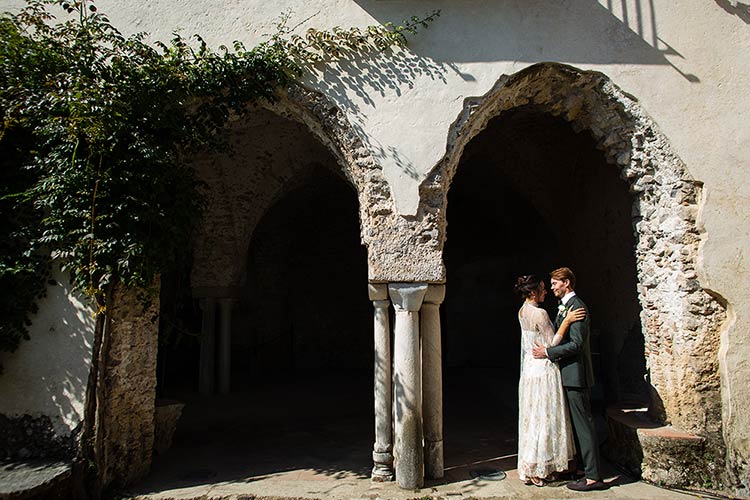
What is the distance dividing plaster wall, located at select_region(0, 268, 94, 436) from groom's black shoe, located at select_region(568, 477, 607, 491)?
3.69 m

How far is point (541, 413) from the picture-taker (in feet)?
13.6

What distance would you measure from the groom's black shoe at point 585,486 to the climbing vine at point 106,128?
3569 millimetres

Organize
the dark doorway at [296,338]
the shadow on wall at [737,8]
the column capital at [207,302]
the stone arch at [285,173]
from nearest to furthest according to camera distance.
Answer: the stone arch at [285,173] → the shadow on wall at [737,8] → the dark doorway at [296,338] → the column capital at [207,302]

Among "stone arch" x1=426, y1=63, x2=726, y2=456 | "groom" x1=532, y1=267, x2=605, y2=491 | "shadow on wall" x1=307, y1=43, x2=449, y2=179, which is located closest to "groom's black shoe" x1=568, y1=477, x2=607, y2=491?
"groom" x1=532, y1=267, x2=605, y2=491

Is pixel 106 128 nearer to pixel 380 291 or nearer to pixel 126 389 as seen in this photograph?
pixel 126 389

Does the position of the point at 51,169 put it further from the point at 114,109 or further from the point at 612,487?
the point at 612,487

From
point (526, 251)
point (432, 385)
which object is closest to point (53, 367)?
point (432, 385)

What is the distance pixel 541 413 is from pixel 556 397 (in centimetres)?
16

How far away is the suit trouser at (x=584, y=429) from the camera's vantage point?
412 cm

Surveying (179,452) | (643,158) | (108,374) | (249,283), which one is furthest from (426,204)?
(249,283)

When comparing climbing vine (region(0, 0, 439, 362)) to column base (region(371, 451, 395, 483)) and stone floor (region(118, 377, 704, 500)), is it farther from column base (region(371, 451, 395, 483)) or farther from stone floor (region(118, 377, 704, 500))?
column base (region(371, 451, 395, 483))

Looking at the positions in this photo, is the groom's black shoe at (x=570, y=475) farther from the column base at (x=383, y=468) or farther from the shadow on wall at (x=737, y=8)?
the shadow on wall at (x=737, y=8)

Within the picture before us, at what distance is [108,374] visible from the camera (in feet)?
14.0

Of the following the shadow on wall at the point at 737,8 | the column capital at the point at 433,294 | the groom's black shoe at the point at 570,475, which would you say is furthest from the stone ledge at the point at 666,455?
the shadow on wall at the point at 737,8
